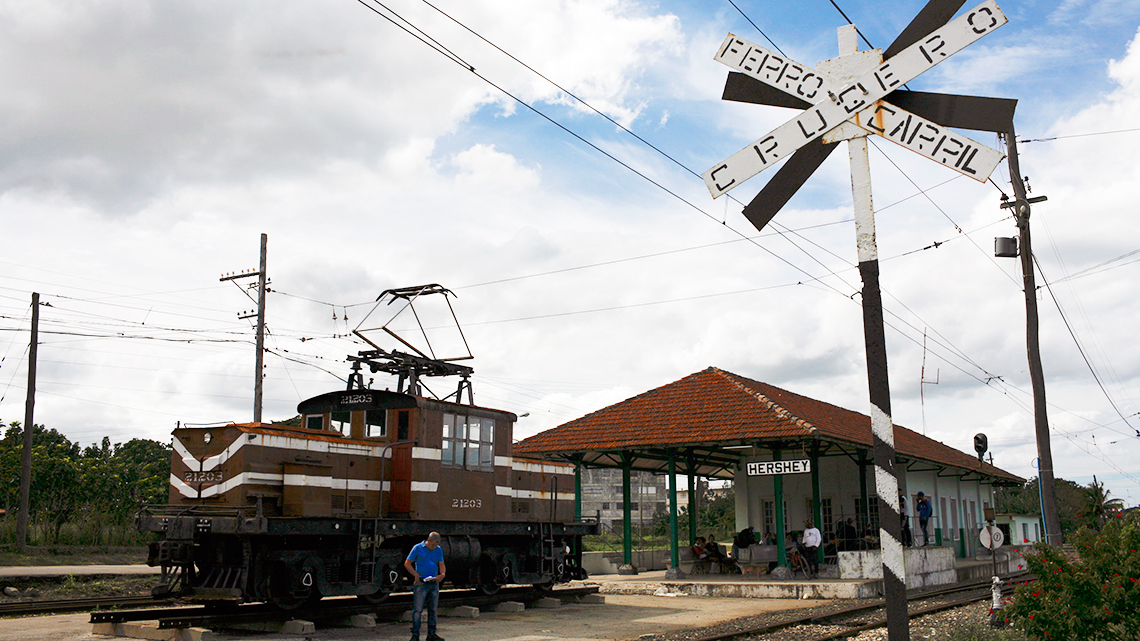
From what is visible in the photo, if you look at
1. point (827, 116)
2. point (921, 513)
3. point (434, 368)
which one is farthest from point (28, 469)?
point (827, 116)

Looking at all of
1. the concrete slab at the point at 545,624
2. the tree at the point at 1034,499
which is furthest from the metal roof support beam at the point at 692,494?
the tree at the point at 1034,499

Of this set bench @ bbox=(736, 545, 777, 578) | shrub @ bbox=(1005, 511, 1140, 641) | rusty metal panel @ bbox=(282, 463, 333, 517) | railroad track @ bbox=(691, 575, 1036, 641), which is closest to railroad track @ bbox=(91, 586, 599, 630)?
rusty metal panel @ bbox=(282, 463, 333, 517)

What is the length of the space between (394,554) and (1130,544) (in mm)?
9414

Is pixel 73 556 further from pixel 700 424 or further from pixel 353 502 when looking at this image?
pixel 700 424

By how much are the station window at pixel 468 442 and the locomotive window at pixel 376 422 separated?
96 cm

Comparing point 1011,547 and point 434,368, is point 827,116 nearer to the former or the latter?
point 434,368

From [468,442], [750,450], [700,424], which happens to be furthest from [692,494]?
[468,442]

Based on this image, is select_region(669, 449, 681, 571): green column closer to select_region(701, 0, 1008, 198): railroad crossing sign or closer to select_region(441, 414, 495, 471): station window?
select_region(441, 414, 495, 471): station window

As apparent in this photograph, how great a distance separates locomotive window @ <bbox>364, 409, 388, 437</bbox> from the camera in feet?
44.3

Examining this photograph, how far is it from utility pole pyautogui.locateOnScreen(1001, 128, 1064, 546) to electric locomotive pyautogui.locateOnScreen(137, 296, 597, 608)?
10.4 metres

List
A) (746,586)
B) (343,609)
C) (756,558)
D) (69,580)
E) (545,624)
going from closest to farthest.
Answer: (343,609) < (545,624) < (746,586) < (69,580) < (756,558)

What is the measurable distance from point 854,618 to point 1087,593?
23.3 ft

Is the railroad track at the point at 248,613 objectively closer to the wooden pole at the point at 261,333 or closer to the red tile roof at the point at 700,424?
the red tile roof at the point at 700,424

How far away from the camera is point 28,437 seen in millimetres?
25906
